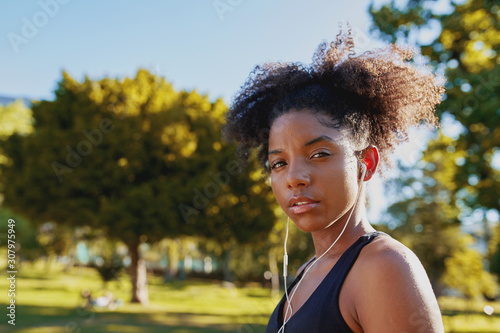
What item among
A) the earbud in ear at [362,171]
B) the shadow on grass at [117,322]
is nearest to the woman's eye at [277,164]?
the earbud in ear at [362,171]

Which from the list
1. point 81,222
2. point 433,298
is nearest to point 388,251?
point 433,298

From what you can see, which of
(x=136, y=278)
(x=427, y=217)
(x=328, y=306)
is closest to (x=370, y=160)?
(x=328, y=306)

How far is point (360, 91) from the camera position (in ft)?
5.08

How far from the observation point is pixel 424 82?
1685 millimetres

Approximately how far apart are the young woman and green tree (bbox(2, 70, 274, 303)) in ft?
51.3

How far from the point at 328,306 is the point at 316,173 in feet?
1.35

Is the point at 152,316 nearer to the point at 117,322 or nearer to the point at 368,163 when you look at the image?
the point at 117,322

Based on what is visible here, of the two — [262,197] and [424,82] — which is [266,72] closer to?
[424,82]

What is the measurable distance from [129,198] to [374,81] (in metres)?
16.4

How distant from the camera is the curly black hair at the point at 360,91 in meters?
1.53

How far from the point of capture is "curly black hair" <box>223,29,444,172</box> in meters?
1.53

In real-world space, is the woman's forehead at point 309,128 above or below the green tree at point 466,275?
above

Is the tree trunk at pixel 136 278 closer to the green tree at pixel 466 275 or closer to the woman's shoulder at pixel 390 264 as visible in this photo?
the green tree at pixel 466 275

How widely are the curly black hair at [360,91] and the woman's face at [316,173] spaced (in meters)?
0.07
